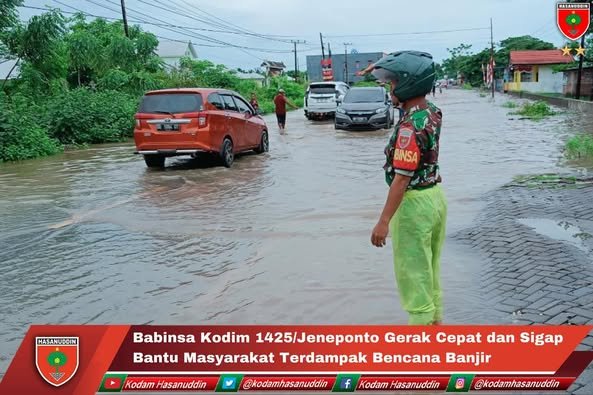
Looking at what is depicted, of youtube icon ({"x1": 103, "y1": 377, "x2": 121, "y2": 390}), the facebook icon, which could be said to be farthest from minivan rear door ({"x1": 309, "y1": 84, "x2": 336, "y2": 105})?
youtube icon ({"x1": 103, "y1": 377, "x2": 121, "y2": 390})

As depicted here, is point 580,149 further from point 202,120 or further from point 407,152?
point 407,152

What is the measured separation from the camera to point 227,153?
1280 cm

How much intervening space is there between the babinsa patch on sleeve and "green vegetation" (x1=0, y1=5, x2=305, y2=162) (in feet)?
47.5

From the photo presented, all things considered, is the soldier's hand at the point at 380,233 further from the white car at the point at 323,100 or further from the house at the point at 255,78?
the house at the point at 255,78

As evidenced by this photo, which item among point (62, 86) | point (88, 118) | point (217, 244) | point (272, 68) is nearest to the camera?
point (217, 244)

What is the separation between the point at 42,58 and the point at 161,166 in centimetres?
894

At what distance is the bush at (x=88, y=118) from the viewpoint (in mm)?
19531

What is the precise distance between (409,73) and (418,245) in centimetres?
93

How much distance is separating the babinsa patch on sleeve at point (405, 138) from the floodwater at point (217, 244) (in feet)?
5.51

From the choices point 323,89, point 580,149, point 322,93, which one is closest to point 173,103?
point 580,149

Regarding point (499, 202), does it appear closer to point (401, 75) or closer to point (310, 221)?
point (310, 221)

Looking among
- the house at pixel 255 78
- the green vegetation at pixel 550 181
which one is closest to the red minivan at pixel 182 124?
the green vegetation at pixel 550 181

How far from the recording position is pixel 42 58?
1944cm

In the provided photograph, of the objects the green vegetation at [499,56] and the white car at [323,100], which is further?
the green vegetation at [499,56]
